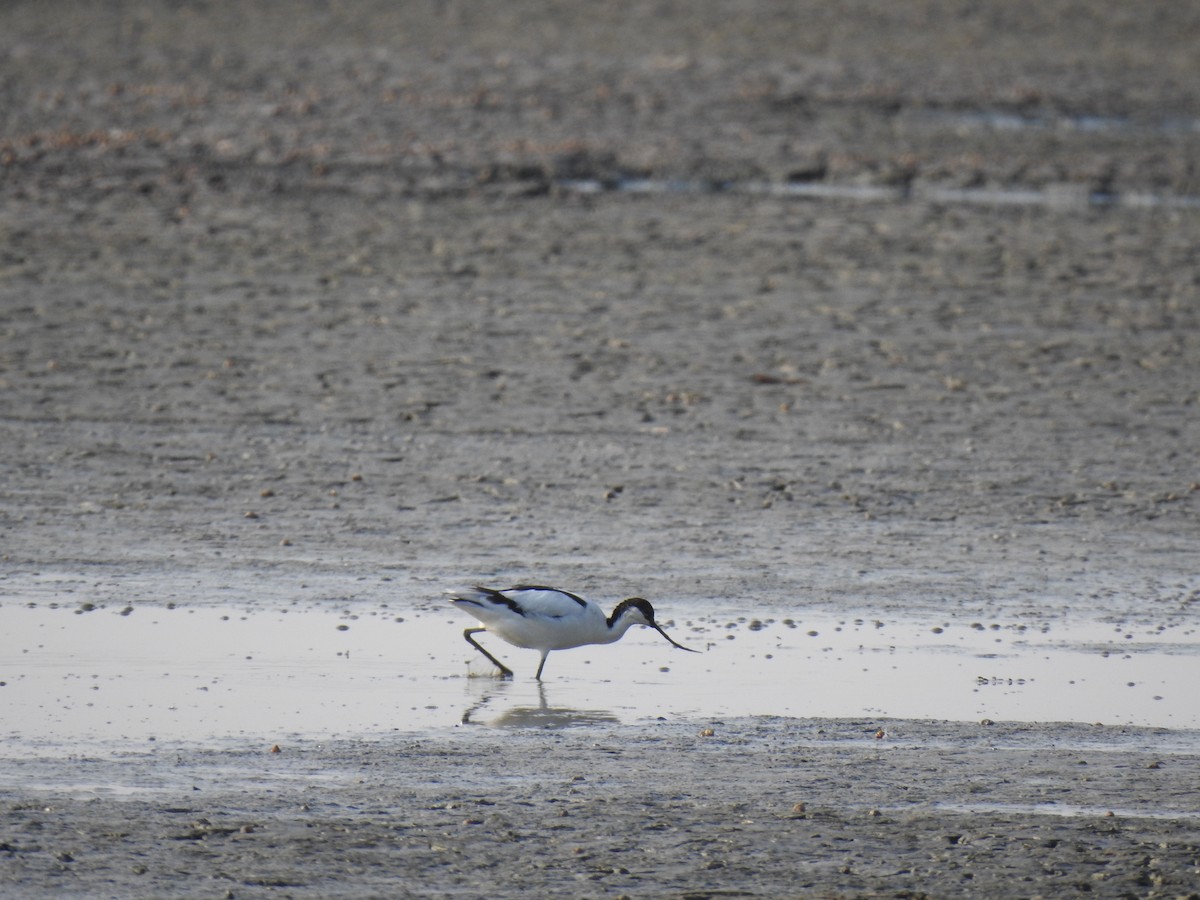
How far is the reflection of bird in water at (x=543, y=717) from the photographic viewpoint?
7.43 meters

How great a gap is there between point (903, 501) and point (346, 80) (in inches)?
682

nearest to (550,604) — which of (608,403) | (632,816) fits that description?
(632,816)

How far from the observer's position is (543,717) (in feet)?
24.9

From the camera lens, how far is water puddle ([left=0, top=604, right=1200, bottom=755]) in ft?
24.2

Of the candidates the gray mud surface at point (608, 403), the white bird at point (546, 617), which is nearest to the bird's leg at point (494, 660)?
the white bird at point (546, 617)

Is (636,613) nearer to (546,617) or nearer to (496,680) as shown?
(546,617)

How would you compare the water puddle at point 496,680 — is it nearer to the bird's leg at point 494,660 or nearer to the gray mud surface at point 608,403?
the bird's leg at point 494,660

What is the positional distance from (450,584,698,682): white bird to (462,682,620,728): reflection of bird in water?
0.32 meters

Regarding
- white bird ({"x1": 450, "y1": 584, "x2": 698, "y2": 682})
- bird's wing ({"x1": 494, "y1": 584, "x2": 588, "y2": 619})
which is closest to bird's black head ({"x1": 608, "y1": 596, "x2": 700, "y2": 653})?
white bird ({"x1": 450, "y1": 584, "x2": 698, "y2": 682})

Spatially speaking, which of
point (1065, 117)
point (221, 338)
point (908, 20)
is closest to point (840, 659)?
point (221, 338)

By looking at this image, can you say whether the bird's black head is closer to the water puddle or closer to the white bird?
the white bird

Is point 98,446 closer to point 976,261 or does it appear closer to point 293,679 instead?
point 293,679

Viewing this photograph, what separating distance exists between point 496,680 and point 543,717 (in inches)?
24.5

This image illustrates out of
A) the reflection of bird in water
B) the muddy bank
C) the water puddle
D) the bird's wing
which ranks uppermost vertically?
the bird's wing
